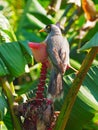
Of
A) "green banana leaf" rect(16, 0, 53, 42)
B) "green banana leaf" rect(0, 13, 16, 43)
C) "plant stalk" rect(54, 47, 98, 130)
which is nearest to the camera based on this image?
"plant stalk" rect(54, 47, 98, 130)

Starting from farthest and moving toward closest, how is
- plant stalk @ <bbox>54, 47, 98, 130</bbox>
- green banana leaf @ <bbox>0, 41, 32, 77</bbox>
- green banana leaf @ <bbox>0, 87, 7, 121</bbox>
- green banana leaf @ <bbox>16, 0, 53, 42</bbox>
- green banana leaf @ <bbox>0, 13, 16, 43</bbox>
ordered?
green banana leaf @ <bbox>16, 0, 53, 42</bbox>, green banana leaf @ <bbox>0, 13, 16, 43</bbox>, green banana leaf @ <bbox>0, 41, 32, 77</bbox>, green banana leaf @ <bbox>0, 87, 7, 121</bbox>, plant stalk @ <bbox>54, 47, 98, 130</bbox>

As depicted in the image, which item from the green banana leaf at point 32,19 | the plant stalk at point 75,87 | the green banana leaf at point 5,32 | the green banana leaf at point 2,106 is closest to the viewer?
the plant stalk at point 75,87

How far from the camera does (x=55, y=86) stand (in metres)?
2.16

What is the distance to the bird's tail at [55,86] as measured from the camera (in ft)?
7.00

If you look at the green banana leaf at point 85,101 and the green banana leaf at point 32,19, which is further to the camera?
the green banana leaf at point 32,19

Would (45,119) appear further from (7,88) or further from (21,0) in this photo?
(21,0)

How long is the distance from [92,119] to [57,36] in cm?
53

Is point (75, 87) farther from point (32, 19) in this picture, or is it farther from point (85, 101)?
point (32, 19)

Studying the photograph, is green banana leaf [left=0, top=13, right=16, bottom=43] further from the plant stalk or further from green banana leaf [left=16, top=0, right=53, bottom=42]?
green banana leaf [left=16, top=0, right=53, bottom=42]

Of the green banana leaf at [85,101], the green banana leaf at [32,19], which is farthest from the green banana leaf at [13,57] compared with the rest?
the green banana leaf at [32,19]

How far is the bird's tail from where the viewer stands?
2.13 meters

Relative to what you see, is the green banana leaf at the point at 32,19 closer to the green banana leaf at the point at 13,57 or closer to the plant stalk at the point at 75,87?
the green banana leaf at the point at 13,57

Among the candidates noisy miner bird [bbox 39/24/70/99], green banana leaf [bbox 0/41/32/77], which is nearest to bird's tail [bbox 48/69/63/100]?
noisy miner bird [bbox 39/24/70/99]

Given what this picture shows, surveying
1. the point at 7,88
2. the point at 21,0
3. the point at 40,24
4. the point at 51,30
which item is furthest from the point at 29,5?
the point at 7,88
